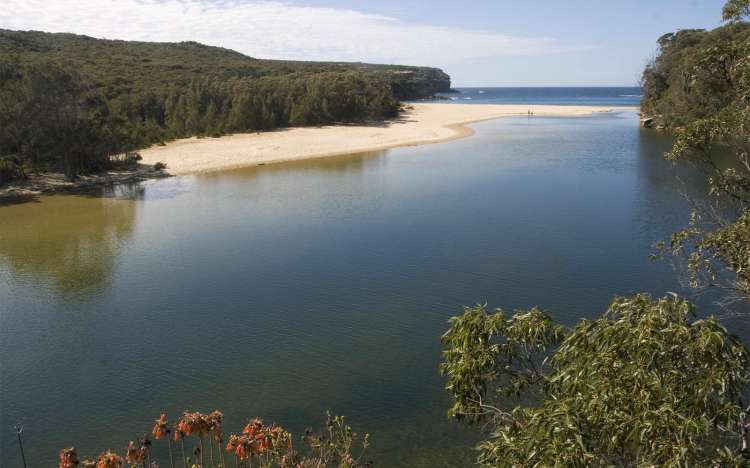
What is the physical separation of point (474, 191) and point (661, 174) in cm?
1309

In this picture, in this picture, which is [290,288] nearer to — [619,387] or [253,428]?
[253,428]

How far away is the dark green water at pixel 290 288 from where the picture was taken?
12.9 meters

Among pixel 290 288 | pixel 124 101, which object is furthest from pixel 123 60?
pixel 290 288

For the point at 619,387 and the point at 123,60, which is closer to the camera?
the point at 619,387

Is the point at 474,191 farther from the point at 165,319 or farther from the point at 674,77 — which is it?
the point at 674,77

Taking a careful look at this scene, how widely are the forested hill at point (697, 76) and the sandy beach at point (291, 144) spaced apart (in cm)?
2245

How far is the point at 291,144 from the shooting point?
5894 centimetres

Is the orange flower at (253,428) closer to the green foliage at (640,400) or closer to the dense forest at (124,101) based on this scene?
the green foliage at (640,400)

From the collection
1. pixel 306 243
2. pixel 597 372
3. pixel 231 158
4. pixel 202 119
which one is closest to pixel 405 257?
pixel 306 243

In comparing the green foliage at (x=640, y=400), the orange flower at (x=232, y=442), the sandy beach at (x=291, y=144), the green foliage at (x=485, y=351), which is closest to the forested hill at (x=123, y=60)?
the sandy beach at (x=291, y=144)

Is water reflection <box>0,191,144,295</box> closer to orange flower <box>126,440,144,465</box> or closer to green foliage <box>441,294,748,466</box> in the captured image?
orange flower <box>126,440,144,465</box>

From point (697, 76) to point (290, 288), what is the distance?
13057 mm

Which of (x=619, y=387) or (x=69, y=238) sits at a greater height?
(x=619, y=387)

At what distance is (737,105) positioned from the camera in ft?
36.3
